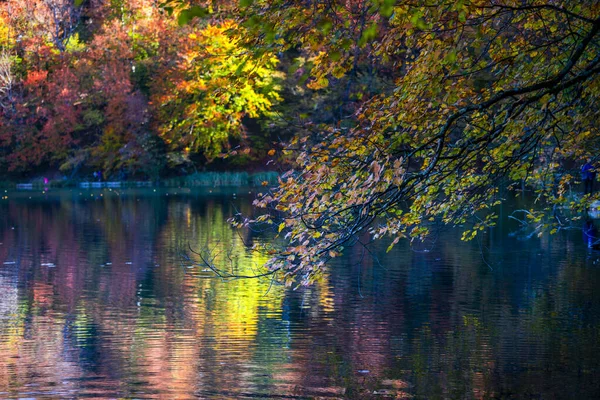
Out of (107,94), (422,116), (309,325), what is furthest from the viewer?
(107,94)

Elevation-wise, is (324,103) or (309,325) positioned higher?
(324,103)

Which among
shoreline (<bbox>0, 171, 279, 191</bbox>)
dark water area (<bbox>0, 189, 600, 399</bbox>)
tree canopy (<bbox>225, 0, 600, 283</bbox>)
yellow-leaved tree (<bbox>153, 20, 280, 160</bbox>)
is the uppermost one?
yellow-leaved tree (<bbox>153, 20, 280, 160</bbox>)

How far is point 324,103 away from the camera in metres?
43.0

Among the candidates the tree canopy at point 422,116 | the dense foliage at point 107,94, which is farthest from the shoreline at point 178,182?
the tree canopy at point 422,116

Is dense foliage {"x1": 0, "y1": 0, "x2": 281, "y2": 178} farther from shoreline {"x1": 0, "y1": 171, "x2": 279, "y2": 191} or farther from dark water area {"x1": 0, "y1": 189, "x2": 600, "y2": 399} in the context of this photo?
dark water area {"x1": 0, "y1": 189, "x2": 600, "y2": 399}

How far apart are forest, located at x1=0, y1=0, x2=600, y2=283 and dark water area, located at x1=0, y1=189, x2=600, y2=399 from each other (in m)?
1.02

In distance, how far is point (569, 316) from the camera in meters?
11.0

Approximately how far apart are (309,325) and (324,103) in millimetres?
32938

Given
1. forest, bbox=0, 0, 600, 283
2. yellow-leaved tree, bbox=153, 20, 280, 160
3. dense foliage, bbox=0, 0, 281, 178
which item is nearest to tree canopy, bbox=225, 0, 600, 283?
forest, bbox=0, 0, 600, 283

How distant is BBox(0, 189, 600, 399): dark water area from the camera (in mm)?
7988

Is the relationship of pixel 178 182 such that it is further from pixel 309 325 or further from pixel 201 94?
pixel 309 325

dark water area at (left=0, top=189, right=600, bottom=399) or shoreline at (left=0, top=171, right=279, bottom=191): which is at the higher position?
shoreline at (left=0, top=171, right=279, bottom=191)

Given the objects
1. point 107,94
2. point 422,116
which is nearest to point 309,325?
point 422,116

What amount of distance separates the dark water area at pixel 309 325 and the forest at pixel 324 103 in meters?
1.02
